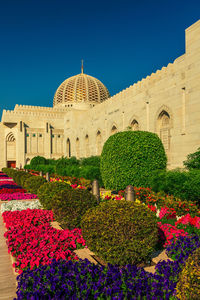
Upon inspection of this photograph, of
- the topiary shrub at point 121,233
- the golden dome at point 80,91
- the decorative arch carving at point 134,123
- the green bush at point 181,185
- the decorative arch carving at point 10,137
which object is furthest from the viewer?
the golden dome at point 80,91

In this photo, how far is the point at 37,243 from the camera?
5664 mm

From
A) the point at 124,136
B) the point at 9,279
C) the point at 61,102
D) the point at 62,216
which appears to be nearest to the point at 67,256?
the point at 9,279

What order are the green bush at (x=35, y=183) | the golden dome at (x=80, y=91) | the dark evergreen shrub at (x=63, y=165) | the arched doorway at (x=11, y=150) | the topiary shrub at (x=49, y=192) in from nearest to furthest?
1. the topiary shrub at (x=49, y=192)
2. the green bush at (x=35, y=183)
3. the dark evergreen shrub at (x=63, y=165)
4. the arched doorway at (x=11, y=150)
5. the golden dome at (x=80, y=91)

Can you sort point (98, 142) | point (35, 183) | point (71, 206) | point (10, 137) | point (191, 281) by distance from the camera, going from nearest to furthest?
point (191, 281), point (71, 206), point (35, 183), point (98, 142), point (10, 137)

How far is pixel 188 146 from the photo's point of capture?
1503cm

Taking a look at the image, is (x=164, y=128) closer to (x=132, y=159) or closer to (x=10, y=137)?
(x=132, y=159)

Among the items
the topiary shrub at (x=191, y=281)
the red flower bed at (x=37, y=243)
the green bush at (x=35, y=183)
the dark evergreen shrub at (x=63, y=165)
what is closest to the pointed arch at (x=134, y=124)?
the dark evergreen shrub at (x=63, y=165)

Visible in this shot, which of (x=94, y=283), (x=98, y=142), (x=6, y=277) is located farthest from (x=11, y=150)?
(x=94, y=283)

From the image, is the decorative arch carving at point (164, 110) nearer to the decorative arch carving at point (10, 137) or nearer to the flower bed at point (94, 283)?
the flower bed at point (94, 283)

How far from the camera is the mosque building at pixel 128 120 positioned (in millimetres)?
14781

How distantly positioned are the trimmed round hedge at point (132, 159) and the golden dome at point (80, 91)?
1862 inches

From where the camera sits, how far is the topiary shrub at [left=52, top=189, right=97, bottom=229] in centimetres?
723

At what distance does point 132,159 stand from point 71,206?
7348 millimetres

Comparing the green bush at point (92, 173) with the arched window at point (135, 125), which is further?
the arched window at point (135, 125)
